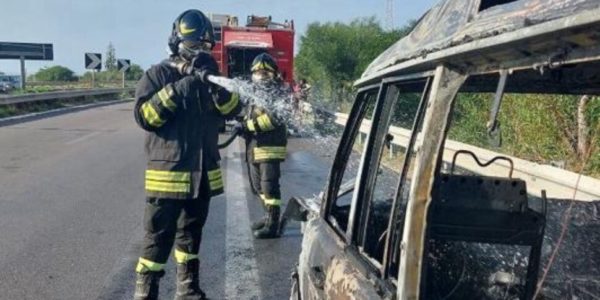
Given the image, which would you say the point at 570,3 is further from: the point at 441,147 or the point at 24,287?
the point at 24,287

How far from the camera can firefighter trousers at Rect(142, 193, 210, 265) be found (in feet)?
13.7

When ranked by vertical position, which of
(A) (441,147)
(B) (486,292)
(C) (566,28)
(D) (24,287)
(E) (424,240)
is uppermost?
(C) (566,28)

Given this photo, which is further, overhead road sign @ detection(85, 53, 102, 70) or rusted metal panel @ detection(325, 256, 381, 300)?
overhead road sign @ detection(85, 53, 102, 70)

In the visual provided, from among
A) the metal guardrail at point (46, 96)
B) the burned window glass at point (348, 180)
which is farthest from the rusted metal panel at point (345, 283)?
the metal guardrail at point (46, 96)

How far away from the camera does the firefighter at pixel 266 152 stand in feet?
20.5

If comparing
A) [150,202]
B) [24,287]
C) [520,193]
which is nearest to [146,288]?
[150,202]

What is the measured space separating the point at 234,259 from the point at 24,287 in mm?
1548

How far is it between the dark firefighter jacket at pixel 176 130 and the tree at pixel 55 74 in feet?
337

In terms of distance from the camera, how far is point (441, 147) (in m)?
1.73

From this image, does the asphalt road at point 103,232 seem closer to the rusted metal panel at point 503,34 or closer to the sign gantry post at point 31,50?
the rusted metal panel at point 503,34

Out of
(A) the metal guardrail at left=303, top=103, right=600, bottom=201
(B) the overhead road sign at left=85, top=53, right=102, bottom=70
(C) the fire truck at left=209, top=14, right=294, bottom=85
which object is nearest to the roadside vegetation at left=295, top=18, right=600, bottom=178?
(A) the metal guardrail at left=303, top=103, right=600, bottom=201

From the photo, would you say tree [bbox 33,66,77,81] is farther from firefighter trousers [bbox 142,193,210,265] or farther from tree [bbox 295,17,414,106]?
firefighter trousers [bbox 142,193,210,265]

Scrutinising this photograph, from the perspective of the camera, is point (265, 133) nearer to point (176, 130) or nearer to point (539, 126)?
point (176, 130)

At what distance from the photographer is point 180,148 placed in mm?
4230
